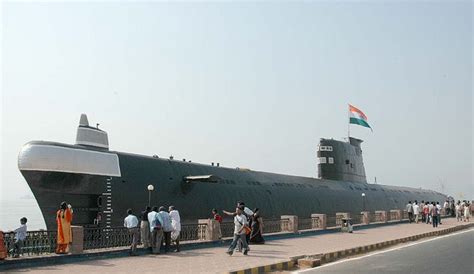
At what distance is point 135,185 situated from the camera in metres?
17.4

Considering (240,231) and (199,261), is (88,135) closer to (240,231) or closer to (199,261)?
(240,231)

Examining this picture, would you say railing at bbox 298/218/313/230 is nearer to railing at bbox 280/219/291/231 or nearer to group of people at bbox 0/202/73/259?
railing at bbox 280/219/291/231

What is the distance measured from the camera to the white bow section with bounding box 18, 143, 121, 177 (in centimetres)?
1470

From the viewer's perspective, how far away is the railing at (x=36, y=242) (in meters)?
12.4

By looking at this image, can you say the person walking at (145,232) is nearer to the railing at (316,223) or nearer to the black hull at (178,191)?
the black hull at (178,191)

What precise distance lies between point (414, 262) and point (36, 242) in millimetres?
9465

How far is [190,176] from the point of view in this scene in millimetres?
20688

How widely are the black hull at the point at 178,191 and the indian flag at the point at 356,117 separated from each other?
17.2 feet

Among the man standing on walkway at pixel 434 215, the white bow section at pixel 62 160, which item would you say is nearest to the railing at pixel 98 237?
the white bow section at pixel 62 160

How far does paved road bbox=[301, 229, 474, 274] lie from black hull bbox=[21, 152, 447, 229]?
6.96m

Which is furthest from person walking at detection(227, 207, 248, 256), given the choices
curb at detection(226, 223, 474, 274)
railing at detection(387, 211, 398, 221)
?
railing at detection(387, 211, 398, 221)

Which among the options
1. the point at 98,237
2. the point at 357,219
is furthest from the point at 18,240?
the point at 357,219

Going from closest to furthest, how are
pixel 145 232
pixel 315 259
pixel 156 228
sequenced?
pixel 315 259 → pixel 156 228 → pixel 145 232

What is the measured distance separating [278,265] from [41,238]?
19.2 ft
